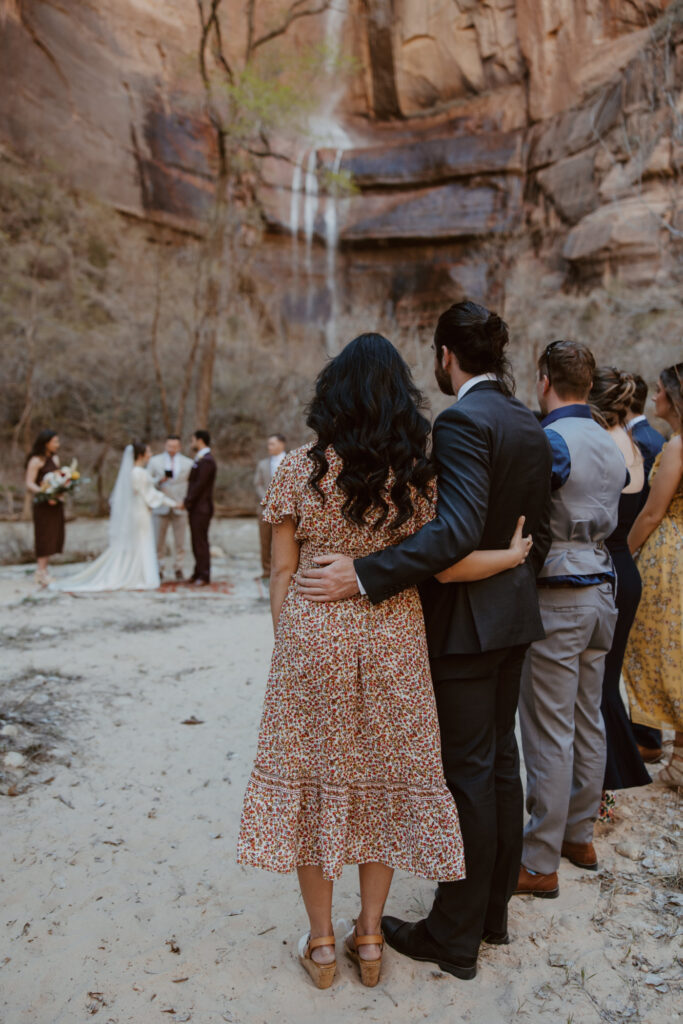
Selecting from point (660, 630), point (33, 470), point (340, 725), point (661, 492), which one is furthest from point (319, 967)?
point (33, 470)

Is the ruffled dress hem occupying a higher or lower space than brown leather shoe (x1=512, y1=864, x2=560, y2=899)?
higher

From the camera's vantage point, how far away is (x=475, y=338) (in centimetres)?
223

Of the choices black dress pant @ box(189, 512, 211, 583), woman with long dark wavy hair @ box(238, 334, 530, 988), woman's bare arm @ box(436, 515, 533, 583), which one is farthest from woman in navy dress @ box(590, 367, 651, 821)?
black dress pant @ box(189, 512, 211, 583)

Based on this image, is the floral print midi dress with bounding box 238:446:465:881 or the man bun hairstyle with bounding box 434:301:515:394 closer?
the floral print midi dress with bounding box 238:446:465:881

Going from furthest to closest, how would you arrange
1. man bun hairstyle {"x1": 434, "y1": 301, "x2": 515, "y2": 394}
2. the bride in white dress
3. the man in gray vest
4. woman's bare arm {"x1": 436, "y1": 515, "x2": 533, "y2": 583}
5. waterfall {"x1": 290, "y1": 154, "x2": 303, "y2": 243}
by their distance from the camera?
waterfall {"x1": 290, "y1": 154, "x2": 303, "y2": 243} → the bride in white dress → the man in gray vest → man bun hairstyle {"x1": 434, "y1": 301, "x2": 515, "y2": 394} → woman's bare arm {"x1": 436, "y1": 515, "x2": 533, "y2": 583}

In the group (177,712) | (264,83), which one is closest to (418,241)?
(264,83)

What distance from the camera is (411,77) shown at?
102 ft

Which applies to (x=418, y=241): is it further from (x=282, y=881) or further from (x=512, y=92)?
(x=282, y=881)

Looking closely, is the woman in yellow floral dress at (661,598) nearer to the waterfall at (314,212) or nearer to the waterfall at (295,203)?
the waterfall at (314,212)

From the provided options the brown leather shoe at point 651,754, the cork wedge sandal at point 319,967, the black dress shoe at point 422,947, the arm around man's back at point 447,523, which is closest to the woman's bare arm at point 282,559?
the arm around man's back at point 447,523

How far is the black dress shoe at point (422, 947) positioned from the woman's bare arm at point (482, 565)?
124 centimetres

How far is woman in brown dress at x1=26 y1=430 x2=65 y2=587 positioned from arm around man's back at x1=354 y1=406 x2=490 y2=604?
7.97m

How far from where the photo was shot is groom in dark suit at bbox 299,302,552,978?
80.2 inches

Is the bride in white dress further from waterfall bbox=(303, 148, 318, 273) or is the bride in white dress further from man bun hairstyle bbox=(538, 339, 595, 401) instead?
→ waterfall bbox=(303, 148, 318, 273)
